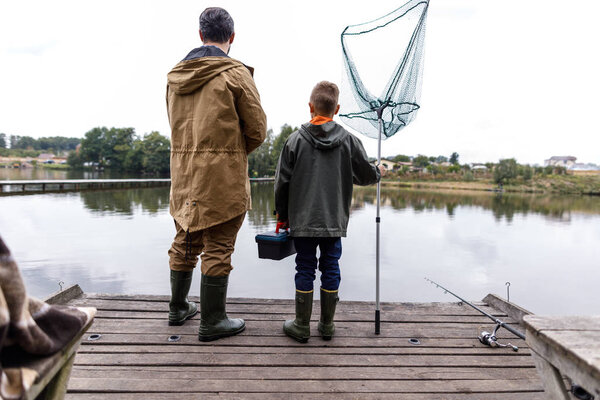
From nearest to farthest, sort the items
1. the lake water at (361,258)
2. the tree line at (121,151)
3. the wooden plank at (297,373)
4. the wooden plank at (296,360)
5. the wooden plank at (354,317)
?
the wooden plank at (297,373), the wooden plank at (296,360), the wooden plank at (354,317), the lake water at (361,258), the tree line at (121,151)

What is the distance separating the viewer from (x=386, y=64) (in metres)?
3.49

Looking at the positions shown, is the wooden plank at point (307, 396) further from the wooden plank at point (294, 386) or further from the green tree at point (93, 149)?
the green tree at point (93, 149)

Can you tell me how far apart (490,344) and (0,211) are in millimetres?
21167

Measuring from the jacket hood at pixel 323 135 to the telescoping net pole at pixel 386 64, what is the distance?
66 cm

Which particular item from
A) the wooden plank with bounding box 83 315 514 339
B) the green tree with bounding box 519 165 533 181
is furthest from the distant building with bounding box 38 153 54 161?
the wooden plank with bounding box 83 315 514 339

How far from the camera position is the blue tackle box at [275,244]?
294 cm

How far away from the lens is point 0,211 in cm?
1662

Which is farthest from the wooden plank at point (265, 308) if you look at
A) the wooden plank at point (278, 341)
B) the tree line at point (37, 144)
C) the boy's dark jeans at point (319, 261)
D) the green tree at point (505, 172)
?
the tree line at point (37, 144)

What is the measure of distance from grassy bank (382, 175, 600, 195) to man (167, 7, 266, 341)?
207 ft

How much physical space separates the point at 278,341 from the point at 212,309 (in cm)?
59

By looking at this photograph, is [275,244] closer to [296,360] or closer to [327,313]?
[327,313]

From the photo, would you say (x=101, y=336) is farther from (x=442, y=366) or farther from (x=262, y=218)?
(x=262, y=218)

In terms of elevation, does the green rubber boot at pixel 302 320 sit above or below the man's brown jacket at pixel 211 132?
below

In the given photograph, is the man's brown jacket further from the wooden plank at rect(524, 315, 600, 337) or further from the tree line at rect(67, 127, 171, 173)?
the tree line at rect(67, 127, 171, 173)
